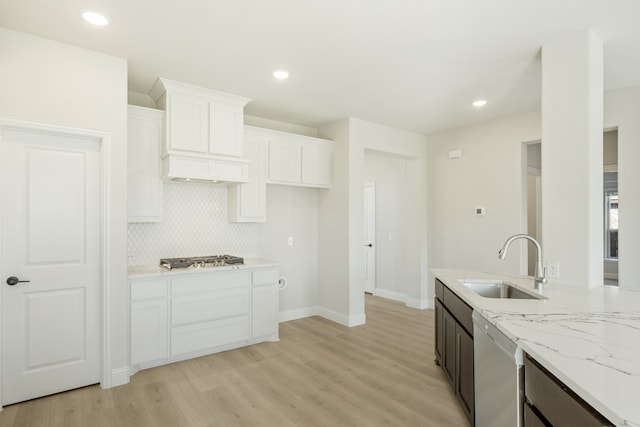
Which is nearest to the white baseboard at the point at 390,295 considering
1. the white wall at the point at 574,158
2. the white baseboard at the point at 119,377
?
the white wall at the point at 574,158

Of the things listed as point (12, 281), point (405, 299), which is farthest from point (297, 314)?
point (12, 281)

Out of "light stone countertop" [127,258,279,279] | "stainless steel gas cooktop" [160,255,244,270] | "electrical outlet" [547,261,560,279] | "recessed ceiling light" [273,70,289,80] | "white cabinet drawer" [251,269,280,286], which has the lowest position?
"white cabinet drawer" [251,269,280,286]

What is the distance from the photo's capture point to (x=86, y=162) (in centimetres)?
302

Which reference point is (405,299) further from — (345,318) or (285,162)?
(285,162)

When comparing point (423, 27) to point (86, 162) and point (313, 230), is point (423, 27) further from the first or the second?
point (313, 230)

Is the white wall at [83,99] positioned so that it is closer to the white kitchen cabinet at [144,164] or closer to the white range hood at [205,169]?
the white kitchen cabinet at [144,164]

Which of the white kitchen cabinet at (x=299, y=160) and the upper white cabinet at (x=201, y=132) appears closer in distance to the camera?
the upper white cabinet at (x=201, y=132)

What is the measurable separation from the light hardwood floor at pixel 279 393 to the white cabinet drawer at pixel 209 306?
0.42 metres

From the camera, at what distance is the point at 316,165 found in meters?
4.95

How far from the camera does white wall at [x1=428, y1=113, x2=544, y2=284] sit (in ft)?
15.6

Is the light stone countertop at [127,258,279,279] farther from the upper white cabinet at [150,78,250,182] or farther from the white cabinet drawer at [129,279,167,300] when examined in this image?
the upper white cabinet at [150,78,250,182]

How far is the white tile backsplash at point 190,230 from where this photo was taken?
3852mm

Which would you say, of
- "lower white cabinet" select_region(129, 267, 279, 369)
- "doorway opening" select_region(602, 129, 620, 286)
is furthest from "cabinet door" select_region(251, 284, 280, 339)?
"doorway opening" select_region(602, 129, 620, 286)

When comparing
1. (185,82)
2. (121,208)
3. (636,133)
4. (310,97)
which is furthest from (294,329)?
(636,133)
